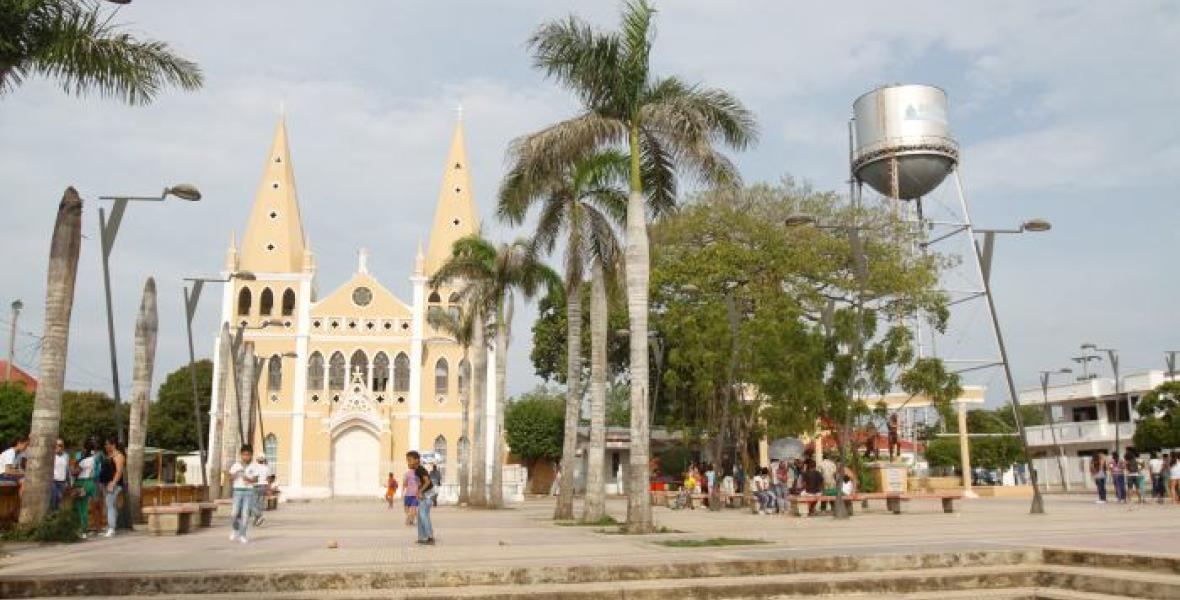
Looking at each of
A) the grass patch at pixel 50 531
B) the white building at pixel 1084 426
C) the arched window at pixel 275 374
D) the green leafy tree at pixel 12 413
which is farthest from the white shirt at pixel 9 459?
the white building at pixel 1084 426

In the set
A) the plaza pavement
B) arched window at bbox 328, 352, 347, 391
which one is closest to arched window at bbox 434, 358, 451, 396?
arched window at bbox 328, 352, 347, 391

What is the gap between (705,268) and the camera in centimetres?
3600

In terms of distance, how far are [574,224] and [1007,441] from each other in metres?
47.0

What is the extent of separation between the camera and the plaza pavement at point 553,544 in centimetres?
1049

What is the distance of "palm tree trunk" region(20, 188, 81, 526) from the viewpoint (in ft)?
44.0

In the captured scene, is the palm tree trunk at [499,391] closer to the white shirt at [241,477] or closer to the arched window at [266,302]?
the white shirt at [241,477]

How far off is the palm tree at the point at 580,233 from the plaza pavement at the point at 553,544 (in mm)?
1801

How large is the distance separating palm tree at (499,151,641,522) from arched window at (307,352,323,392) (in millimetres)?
33335

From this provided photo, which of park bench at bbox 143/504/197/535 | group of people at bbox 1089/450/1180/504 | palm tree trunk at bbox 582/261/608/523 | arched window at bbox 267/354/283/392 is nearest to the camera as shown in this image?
park bench at bbox 143/504/197/535

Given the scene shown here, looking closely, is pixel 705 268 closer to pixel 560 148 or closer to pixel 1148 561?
pixel 560 148

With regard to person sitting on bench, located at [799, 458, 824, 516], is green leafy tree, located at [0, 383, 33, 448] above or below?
above

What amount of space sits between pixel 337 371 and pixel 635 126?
39.3m

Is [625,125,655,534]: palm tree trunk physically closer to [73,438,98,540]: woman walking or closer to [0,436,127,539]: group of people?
[0,436,127,539]: group of people

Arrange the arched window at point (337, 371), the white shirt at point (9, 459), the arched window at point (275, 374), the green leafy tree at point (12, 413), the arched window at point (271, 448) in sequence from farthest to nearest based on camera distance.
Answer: the arched window at point (337, 371)
the arched window at point (275, 374)
the arched window at point (271, 448)
the green leafy tree at point (12, 413)
the white shirt at point (9, 459)
